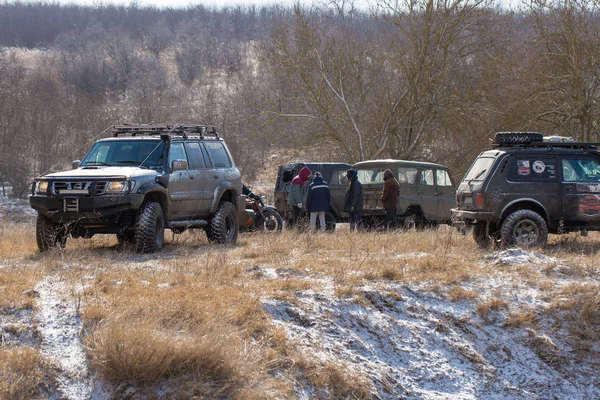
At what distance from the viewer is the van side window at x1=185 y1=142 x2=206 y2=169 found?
523 inches

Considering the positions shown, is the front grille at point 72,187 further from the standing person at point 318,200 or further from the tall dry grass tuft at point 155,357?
the standing person at point 318,200

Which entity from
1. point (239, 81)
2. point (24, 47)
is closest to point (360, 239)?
point (239, 81)

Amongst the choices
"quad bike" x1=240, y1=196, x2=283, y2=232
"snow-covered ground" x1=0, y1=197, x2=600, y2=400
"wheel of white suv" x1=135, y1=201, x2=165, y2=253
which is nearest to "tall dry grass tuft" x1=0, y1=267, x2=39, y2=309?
"snow-covered ground" x1=0, y1=197, x2=600, y2=400

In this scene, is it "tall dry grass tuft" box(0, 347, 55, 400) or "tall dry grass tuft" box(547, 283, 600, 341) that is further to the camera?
"tall dry grass tuft" box(547, 283, 600, 341)

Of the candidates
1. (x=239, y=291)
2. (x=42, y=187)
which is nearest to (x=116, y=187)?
(x=42, y=187)

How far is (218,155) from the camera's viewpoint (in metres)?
14.2

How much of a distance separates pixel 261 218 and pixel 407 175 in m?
3.76

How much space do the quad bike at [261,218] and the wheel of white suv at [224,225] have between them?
3.20m

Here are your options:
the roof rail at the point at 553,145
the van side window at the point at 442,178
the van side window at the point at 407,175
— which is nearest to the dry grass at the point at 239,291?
the roof rail at the point at 553,145

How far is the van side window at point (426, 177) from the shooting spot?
1906cm

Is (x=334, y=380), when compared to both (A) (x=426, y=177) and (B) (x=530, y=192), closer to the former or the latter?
(B) (x=530, y=192)

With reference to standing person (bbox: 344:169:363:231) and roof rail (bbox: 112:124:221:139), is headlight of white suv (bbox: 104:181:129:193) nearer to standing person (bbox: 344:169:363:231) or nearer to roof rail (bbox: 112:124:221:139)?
roof rail (bbox: 112:124:221:139)

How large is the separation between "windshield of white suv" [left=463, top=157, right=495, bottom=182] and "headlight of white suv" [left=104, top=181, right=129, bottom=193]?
576 cm

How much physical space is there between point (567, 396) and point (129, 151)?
7723 mm
